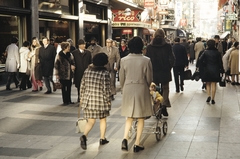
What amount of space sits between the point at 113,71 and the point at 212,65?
293cm

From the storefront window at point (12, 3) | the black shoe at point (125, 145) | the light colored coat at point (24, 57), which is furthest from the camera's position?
the storefront window at point (12, 3)

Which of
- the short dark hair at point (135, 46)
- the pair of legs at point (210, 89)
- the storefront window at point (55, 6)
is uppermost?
the storefront window at point (55, 6)

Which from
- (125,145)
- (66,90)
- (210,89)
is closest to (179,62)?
(210,89)

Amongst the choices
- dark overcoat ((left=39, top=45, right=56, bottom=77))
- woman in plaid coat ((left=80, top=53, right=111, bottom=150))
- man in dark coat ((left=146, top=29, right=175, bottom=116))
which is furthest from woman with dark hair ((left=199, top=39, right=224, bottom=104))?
woman in plaid coat ((left=80, top=53, right=111, bottom=150))

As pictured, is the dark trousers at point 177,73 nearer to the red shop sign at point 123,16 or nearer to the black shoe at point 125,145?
the black shoe at point 125,145

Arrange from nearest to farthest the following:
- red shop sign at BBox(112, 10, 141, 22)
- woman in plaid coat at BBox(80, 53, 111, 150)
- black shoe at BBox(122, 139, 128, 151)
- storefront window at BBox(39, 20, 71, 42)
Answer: black shoe at BBox(122, 139, 128, 151), woman in plaid coat at BBox(80, 53, 111, 150), storefront window at BBox(39, 20, 71, 42), red shop sign at BBox(112, 10, 141, 22)

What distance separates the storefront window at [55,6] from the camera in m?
20.1

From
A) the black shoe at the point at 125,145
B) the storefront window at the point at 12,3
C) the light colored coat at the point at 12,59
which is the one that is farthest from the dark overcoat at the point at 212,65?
the storefront window at the point at 12,3

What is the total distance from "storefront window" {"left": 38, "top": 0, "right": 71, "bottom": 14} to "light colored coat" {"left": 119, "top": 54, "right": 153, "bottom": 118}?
504 inches

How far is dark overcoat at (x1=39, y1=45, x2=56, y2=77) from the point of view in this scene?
14.9 meters

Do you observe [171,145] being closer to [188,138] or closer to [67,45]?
[188,138]

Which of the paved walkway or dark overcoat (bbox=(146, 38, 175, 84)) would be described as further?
dark overcoat (bbox=(146, 38, 175, 84))

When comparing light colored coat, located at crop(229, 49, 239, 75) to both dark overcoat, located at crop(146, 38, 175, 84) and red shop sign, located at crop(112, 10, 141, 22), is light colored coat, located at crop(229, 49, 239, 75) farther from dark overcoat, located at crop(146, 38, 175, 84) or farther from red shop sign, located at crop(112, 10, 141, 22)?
red shop sign, located at crop(112, 10, 141, 22)

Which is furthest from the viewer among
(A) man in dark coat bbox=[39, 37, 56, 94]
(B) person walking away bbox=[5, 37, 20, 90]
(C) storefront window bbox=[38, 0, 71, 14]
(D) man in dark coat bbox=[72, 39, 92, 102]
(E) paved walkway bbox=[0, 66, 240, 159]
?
(C) storefront window bbox=[38, 0, 71, 14]
